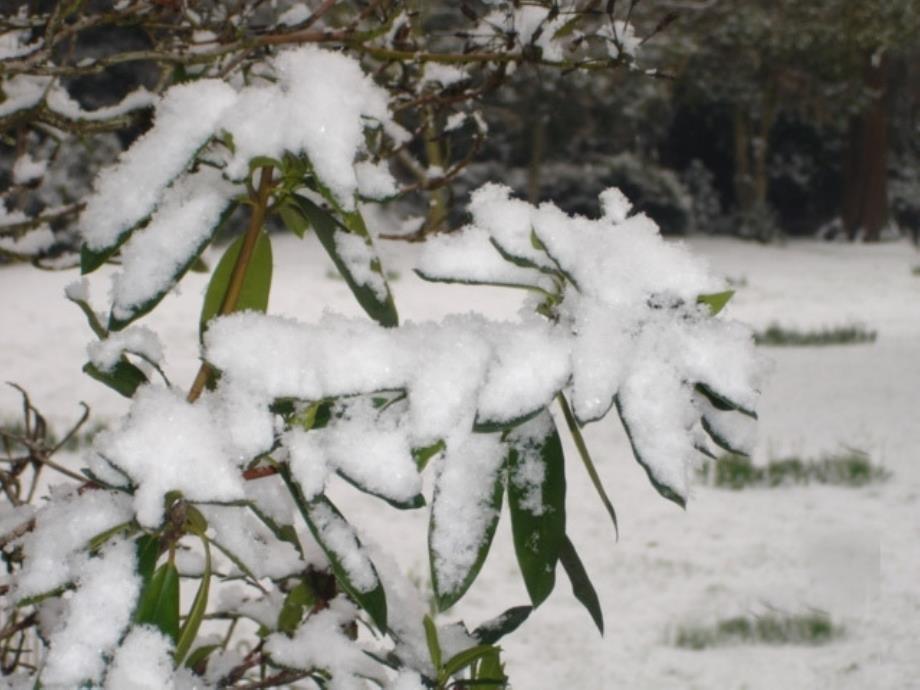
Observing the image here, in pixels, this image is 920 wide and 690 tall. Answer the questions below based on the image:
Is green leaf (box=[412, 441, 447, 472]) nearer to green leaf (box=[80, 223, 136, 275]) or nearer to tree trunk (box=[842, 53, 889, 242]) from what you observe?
green leaf (box=[80, 223, 136, 275])

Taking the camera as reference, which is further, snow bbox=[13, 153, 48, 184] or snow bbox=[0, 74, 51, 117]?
snow bbox=[13, 153, 48, 184]

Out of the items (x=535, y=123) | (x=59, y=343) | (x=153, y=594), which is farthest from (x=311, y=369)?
(x=535, y=123)

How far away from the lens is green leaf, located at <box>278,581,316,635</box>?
109 cm

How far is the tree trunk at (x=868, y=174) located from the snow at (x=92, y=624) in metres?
14.5

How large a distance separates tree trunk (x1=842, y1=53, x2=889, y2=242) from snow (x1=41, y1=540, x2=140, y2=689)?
1453 centimetres

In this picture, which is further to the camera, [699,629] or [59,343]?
[59,343]

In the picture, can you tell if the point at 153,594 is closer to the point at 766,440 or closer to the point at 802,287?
the point at 766,440

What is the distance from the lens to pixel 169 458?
64 centimetres

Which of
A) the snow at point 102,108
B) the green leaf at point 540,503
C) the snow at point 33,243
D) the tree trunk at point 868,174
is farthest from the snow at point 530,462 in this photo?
the tree trunk at point 868,174

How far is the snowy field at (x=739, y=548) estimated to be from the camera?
2549 mm

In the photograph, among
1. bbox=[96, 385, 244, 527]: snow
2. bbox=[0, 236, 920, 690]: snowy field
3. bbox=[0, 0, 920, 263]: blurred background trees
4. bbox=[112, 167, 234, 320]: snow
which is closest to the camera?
bbox=[96, 385, 244, 527]: snow

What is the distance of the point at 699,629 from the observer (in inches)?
107

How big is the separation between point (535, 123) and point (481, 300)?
194 inches

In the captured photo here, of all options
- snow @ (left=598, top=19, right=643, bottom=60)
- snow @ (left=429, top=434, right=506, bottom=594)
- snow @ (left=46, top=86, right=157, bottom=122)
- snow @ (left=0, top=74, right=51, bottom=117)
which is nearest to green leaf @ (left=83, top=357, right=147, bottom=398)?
snow @ (left=429, top=434, right=506, bottom=594)
